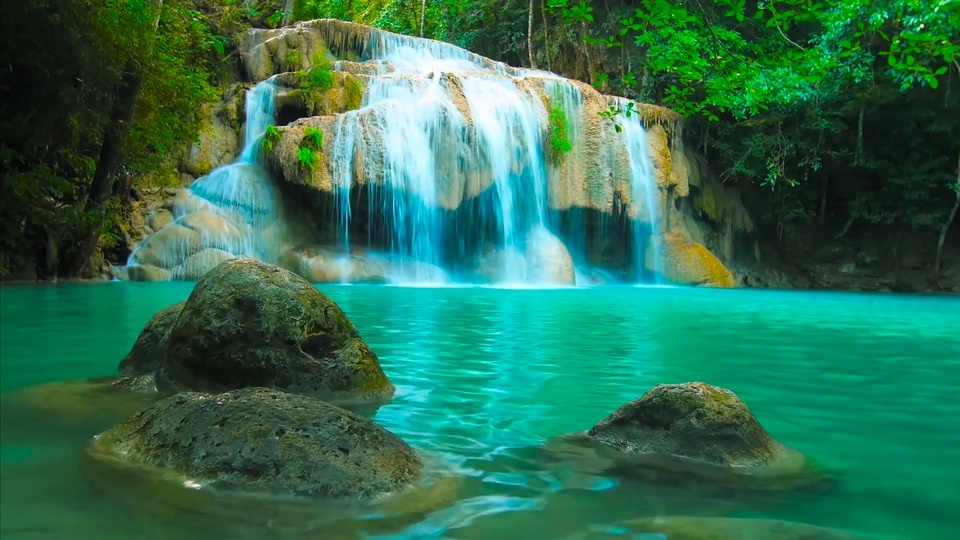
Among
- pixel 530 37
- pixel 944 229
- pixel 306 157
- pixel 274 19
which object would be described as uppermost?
pixel 274 19

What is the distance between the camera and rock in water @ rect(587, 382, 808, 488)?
3.46 meters

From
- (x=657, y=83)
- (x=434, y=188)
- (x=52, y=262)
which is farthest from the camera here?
(x=657, y=83)

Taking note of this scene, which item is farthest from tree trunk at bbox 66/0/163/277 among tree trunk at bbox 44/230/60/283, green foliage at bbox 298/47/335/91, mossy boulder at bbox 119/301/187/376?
green foliage at bbox 298/47/335/91

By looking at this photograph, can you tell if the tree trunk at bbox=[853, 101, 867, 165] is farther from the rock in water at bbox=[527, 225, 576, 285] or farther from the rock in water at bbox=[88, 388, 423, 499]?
the rock in water at bbox=[88, 388, 423, 499]

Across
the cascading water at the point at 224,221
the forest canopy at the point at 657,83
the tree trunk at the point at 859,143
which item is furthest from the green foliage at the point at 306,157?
the tree trunk at the point at 859,143

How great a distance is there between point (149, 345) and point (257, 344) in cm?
126

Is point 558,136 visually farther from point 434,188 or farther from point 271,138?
point 271,138

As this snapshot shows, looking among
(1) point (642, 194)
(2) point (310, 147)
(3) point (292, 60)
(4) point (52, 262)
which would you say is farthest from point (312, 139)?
(1) point (642, 194)

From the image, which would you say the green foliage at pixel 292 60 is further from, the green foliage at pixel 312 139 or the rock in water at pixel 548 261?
the rock in water at pixel 548 261

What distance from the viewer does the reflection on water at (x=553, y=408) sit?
2.67m

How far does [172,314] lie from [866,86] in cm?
1944

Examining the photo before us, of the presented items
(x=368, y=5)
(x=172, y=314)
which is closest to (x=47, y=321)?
(x=172, y=314)

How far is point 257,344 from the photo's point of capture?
14.8 feet

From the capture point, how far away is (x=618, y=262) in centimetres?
2075
